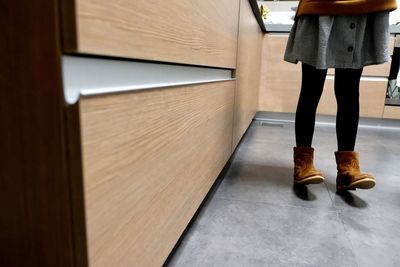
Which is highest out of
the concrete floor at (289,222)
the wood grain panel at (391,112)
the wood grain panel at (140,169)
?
the wood grain panel at (140,169)

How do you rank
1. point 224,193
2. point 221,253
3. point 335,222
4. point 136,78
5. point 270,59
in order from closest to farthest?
1. point 136,78
2. point 221,253
3. point 335,222
4. point 224,193
5. point 270,59

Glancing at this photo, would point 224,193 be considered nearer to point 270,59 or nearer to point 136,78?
point 136,78

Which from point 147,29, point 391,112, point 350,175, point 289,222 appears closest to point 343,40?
point 350,175

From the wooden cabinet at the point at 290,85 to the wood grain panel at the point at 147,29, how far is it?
1916 millimetres

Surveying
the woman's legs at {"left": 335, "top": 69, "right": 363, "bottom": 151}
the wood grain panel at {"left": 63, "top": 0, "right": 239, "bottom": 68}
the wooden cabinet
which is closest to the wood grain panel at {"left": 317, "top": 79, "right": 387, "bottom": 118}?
the wooden cabinet

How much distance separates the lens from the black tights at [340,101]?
1122mm

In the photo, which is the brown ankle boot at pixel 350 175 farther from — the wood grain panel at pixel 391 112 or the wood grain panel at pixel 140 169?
the wood grain panel at pixel 391 112

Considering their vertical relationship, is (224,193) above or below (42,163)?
below

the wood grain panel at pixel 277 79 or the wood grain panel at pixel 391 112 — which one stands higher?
the wood grain panel at pixel 277 79

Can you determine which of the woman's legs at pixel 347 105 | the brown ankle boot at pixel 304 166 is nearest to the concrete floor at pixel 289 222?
the brown ankle boot at pixel 304 166

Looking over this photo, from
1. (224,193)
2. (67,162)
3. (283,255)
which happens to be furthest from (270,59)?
(67,162)

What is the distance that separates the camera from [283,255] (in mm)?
744

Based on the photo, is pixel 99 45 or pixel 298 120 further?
pixel 298 120

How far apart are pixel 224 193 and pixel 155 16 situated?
797 mm
